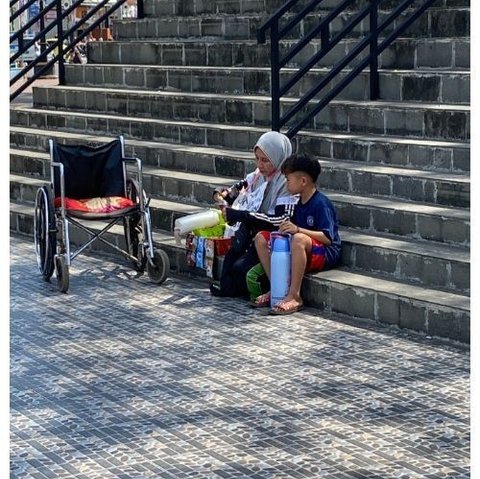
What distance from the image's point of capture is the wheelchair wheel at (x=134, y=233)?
29.1 ft

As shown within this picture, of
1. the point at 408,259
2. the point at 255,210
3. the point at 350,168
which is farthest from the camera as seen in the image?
the point at 350,168

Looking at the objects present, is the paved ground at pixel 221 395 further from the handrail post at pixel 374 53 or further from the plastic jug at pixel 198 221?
the handrail post at pixel 374 53

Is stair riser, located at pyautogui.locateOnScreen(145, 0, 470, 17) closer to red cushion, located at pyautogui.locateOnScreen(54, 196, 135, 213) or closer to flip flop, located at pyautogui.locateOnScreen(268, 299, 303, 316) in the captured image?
red cushion, located at pyautogui.locateOnScreen(54, 196, 135, 213)

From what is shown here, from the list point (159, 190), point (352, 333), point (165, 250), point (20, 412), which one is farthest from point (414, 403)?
point (159, 190)

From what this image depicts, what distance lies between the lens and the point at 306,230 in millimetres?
7520

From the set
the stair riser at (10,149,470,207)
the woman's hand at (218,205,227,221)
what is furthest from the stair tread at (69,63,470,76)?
the woman's hand at (218,205,227,221)

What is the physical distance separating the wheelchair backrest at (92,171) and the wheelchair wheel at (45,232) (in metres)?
0.14

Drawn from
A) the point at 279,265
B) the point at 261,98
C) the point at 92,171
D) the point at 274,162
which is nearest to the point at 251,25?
the point at 261,98

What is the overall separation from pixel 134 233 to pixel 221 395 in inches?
130

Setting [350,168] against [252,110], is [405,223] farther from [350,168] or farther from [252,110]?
[252,110]

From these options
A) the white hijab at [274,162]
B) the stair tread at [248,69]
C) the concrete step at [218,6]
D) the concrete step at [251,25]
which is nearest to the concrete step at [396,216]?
the white hijab at [274,162]

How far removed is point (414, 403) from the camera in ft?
18.6

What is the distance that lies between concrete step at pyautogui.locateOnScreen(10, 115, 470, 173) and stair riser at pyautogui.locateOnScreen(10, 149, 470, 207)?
0.02 meters
